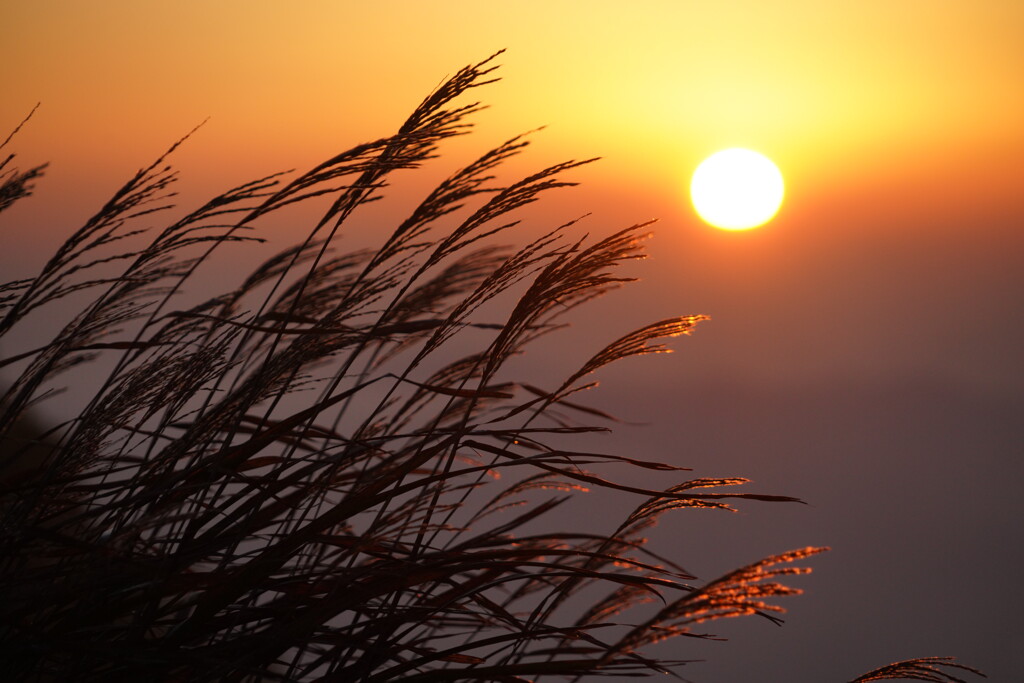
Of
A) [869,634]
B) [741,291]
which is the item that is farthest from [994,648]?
[741,291]

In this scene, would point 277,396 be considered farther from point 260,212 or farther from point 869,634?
point 869,634

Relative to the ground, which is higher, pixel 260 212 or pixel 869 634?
pixel 869 634

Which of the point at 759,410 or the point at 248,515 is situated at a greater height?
the point at 759,410

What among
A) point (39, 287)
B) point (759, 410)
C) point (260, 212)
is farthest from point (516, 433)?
point (759, 410)

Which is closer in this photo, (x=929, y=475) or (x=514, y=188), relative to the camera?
(x=514, y=188)

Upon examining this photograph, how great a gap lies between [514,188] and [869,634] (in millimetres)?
17653

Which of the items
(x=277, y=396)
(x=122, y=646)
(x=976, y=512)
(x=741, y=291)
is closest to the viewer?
(x=122, y=646)

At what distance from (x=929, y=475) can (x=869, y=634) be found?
1104 cm

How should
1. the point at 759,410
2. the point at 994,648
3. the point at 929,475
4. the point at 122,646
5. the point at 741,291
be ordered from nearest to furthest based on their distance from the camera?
the point at 122,646 < the point at 994,648 < the point at 929,475 < the point at 759,410 < the point at 741,291

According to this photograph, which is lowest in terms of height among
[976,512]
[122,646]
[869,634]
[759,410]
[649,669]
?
[122,646]

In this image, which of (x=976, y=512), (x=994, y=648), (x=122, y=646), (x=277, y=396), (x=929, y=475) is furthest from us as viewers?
(x=929, y=475)

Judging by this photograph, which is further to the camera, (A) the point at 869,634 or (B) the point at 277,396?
(A) the point at 869,634

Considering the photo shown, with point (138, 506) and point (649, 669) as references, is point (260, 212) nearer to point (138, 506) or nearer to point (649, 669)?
point (138, 506)

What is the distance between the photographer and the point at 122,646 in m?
0.99
